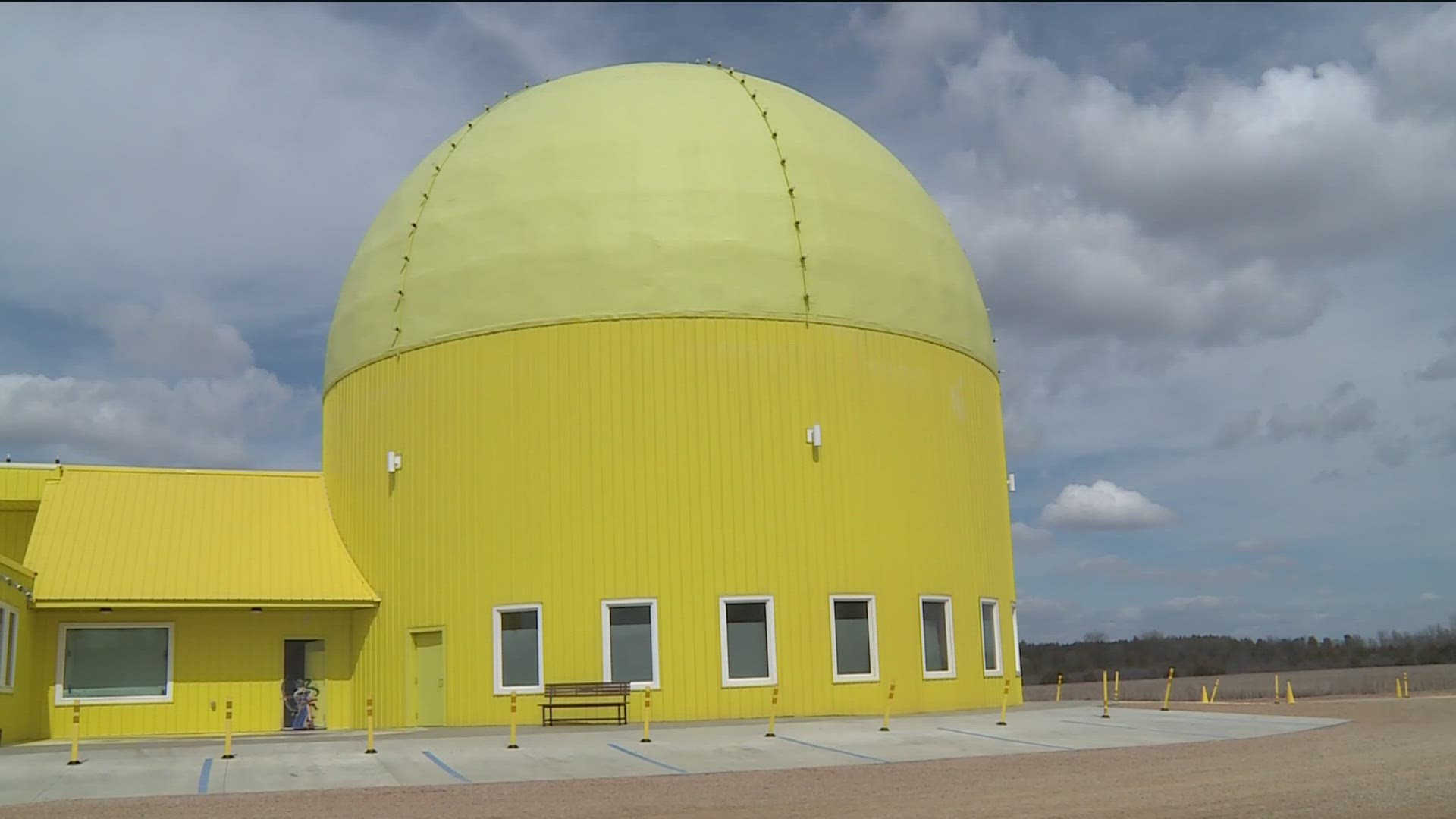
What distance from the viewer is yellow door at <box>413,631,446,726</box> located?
25906 mm

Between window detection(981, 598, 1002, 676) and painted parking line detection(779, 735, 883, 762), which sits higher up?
window detection(981, 598, 1002, 676)

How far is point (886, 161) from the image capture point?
30062 millimetres

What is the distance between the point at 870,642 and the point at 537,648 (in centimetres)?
610

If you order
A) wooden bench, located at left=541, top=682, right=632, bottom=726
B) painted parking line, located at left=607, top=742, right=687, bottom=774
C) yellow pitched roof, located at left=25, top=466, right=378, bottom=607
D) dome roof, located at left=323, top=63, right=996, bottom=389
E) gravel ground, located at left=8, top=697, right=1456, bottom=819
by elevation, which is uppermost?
dome roof, located at left=323, top=63, right=996, bottom=389

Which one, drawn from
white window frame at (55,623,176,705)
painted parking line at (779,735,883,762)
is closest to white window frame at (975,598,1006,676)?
painted parking line at (779,735,883,762)

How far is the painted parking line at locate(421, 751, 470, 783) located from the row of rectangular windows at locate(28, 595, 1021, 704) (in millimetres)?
5562

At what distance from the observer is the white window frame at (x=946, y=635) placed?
1040 inches

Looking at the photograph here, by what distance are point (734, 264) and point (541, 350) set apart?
155 inches

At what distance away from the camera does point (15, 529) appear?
94.6 feet

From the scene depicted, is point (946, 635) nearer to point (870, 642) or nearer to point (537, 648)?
point (870, 642)

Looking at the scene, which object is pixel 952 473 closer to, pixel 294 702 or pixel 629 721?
pixel 629 721

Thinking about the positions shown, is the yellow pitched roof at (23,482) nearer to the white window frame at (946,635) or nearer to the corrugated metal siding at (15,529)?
the corrugated metal siding at (15,529)

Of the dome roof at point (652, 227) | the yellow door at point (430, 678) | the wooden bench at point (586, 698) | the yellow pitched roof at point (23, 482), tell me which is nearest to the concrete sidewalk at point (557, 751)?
the wooden bench at point (586, 698)

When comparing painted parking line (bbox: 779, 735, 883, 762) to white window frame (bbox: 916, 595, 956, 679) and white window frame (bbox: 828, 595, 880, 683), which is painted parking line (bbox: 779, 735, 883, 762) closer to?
white window frame (bbox: 828, 595, 880, 683)
